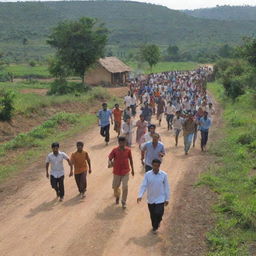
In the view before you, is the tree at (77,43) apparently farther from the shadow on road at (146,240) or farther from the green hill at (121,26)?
the green hill at (121,26)

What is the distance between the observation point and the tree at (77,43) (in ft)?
112

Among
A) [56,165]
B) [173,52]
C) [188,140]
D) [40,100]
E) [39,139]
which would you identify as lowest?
[39,139]

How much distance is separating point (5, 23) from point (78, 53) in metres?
101

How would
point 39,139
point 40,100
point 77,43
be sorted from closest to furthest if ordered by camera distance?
1. point 39,139
2. point 40,100
3. point 77,43

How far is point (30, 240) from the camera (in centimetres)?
744

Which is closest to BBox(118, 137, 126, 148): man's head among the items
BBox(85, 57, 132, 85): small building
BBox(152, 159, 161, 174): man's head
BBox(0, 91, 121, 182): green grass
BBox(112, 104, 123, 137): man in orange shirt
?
BBox(152, 159, 161, 174): man's head

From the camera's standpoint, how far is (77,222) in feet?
26.8

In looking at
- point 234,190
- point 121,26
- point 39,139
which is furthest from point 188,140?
point 121,26

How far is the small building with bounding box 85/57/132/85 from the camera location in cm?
4175

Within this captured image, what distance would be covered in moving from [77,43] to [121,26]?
384 feet

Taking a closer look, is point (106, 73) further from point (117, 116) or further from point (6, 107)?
point (117, 116)

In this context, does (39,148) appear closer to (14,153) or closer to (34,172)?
(14,153)

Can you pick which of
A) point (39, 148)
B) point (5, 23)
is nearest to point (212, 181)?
point (39, 148)

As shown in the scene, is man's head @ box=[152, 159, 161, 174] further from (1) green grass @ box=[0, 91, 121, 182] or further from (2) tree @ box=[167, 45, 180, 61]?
(2) tree @ box=[167, 45, 180, 61]
